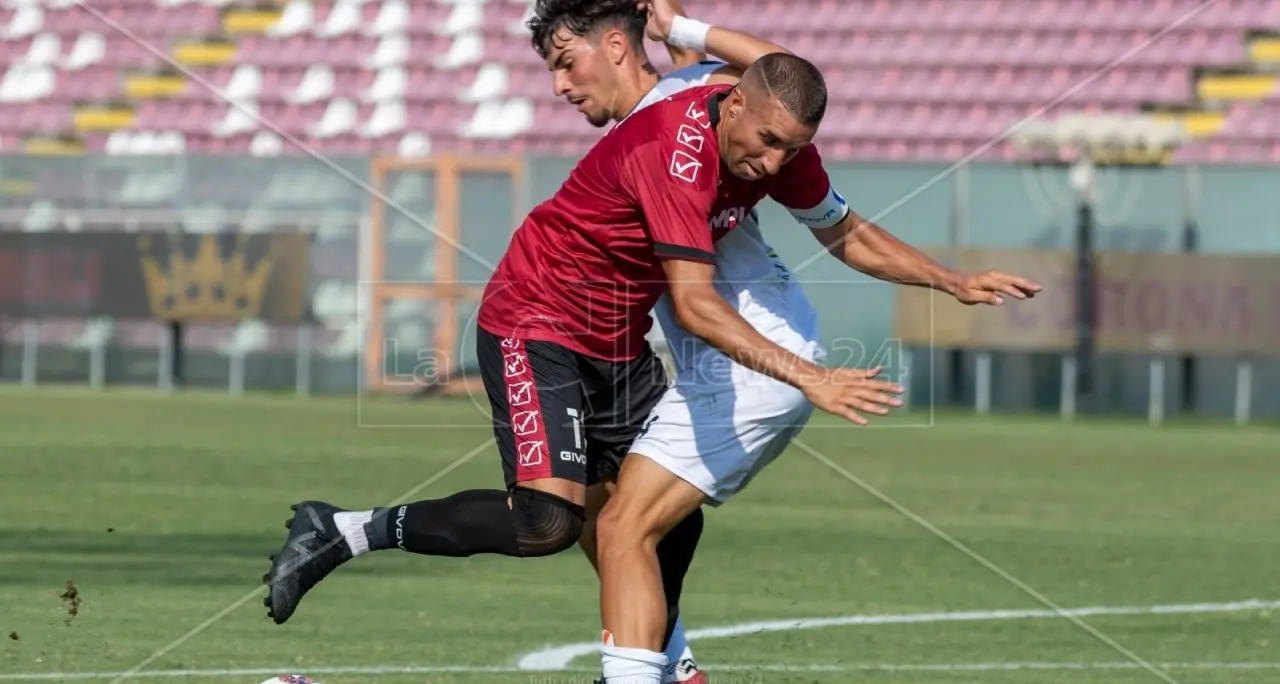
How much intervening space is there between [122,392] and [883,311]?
8.21 m

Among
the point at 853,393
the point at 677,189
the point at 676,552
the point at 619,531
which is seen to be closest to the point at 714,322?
the point at 677,189

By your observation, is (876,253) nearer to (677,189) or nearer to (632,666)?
(677,189)

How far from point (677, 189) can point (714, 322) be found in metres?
0.40

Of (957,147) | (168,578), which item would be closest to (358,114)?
(957,147)

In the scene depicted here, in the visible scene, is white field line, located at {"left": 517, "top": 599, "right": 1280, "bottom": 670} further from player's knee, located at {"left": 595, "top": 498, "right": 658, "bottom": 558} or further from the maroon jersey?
the maroon jersey

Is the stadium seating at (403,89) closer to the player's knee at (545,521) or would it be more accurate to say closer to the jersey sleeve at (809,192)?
the jersey sleeve at (809,192)

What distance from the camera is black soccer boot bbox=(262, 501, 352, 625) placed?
242 inches

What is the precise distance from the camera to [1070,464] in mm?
15656

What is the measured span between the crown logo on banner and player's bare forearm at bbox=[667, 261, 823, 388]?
17474mm

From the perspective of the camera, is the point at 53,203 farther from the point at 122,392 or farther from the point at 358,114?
the point at 358,114

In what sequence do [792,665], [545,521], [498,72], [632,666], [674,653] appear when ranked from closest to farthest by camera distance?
[632,666] → [545,521] → [674,653] → [792,665] → [498,72]

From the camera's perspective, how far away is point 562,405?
5.95m

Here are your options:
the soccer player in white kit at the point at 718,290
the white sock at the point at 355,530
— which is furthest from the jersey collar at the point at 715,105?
the white sock at the point at 355,530

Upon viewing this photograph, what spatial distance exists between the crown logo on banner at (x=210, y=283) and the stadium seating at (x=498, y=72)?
1877mm
